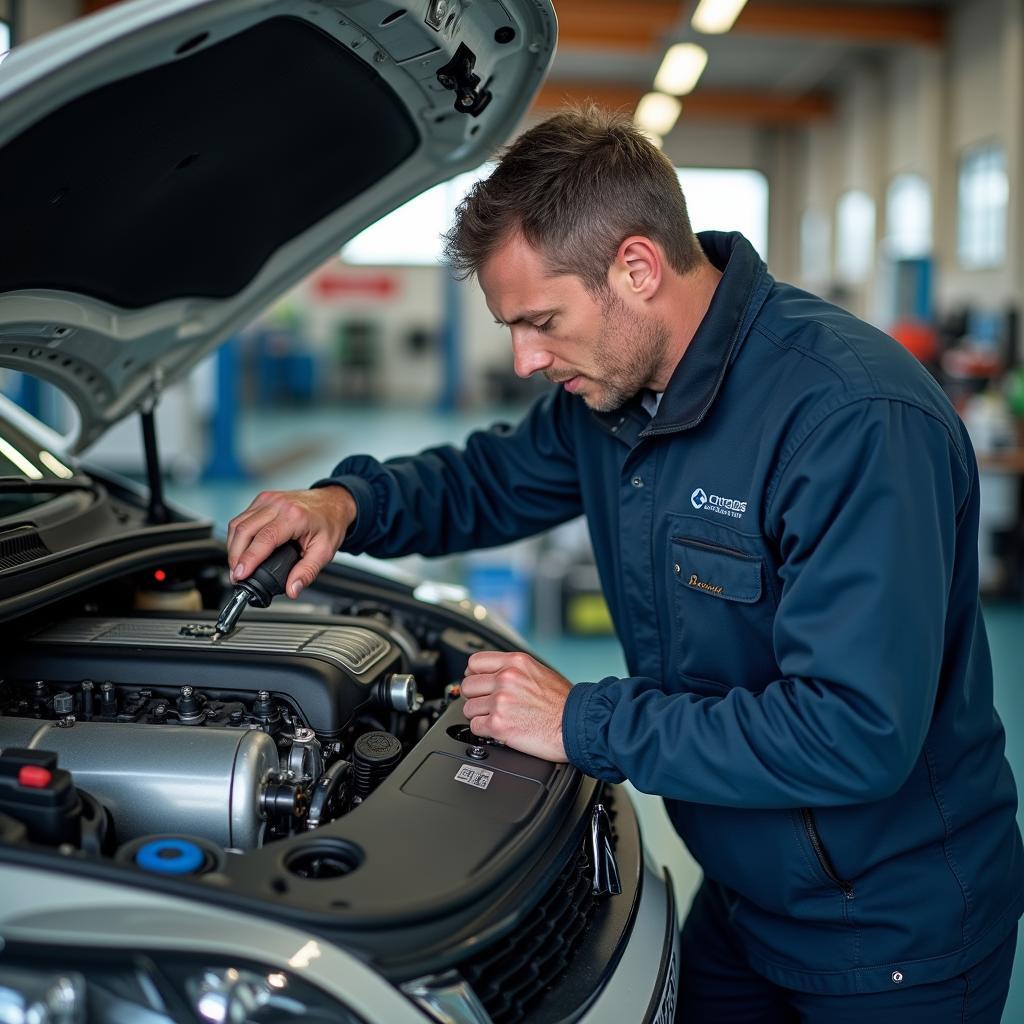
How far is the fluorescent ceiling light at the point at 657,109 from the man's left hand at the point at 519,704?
10.1m

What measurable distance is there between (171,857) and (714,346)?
85 centimetres

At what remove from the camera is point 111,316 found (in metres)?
1.81

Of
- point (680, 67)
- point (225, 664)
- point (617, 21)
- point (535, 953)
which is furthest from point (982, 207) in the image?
point (535, 953)

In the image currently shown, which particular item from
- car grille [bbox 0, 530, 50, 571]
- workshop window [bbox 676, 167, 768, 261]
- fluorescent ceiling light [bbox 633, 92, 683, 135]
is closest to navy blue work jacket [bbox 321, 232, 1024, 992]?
car grille [bbox 0, 530, 50, 571]

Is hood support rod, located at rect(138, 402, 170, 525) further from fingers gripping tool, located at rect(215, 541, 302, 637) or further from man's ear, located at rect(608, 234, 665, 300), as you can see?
man's ear, located at rect(608, 234, 665, 300)

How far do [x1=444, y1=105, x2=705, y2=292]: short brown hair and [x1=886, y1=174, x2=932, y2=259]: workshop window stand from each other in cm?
1090

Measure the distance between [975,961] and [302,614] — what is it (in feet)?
3.48

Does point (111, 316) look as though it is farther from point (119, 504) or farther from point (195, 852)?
point (195, 852)

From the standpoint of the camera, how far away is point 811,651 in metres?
1.13

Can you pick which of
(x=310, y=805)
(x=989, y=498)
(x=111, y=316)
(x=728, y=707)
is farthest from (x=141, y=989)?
(x=989, y=498)

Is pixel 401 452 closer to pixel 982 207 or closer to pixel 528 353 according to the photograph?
pixel 982 207

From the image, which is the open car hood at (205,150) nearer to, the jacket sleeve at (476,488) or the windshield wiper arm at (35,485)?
the windshield wiper arm at (35,485)

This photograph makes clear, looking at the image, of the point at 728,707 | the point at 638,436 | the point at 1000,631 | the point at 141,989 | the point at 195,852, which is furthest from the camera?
the point at 1000,631

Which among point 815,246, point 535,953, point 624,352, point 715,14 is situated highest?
point 715,14
